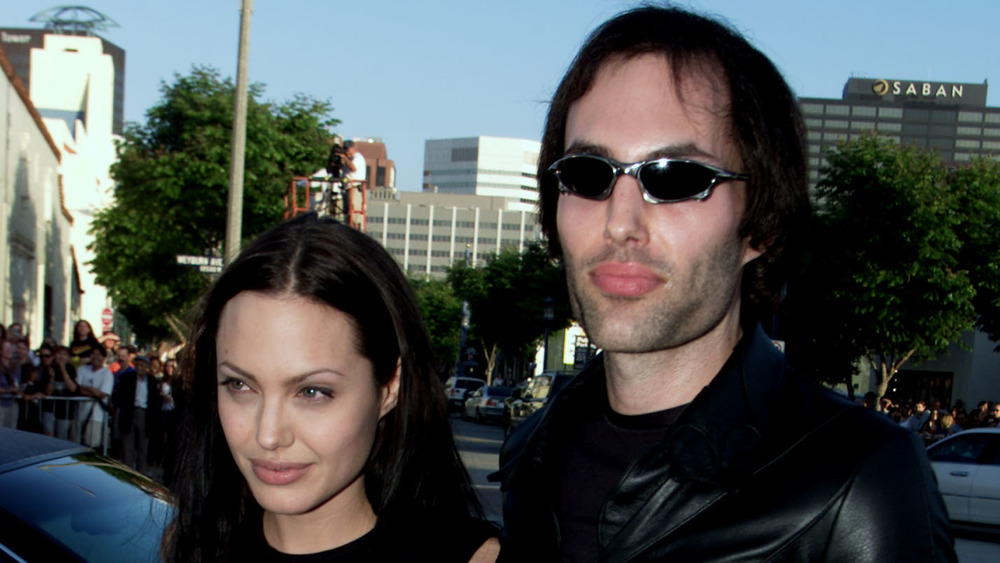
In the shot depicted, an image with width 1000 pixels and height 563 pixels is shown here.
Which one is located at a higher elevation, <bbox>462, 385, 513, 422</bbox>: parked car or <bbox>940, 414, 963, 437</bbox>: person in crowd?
<bbox>940, 414, 963, 437</bbox>: person in crowd

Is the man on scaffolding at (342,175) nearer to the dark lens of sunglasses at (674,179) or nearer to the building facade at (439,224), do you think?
the dark lens of sunglasses at (674,179)

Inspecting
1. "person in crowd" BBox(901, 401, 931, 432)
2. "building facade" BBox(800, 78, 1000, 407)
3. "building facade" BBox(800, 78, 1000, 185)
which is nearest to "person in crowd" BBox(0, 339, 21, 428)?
"person in crowd" BBox(901, 401, 931, 432)

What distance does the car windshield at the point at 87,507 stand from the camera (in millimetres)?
3533

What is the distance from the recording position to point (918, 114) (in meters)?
172

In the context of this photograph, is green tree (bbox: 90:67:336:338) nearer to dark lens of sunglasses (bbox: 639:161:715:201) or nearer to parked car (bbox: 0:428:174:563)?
parked car (bbox: 0:428:174:563)

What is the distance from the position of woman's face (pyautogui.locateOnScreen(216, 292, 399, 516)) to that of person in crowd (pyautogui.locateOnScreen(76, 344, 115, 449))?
416 inches

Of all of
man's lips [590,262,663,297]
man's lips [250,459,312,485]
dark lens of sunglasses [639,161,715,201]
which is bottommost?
man's lips [250,459,312,485]

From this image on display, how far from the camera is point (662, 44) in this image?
2094mm

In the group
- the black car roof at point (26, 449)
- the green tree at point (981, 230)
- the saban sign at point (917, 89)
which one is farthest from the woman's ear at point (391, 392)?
the saban sign at point (917, 89)

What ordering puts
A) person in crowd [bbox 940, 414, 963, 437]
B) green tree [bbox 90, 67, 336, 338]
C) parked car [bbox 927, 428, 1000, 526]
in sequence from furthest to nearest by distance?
green tree [bbox 90, 67, 336, 338], person in crowd [bbox 940, 414, 963, 437], parked car [bbox 927, 428, 1000, 526]

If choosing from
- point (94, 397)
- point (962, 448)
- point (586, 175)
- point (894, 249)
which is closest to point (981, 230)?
point (894, 249)

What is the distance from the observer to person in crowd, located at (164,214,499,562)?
2.32 m

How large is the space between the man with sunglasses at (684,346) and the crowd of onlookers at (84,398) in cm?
922

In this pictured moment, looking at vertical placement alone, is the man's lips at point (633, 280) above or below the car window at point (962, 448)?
above
